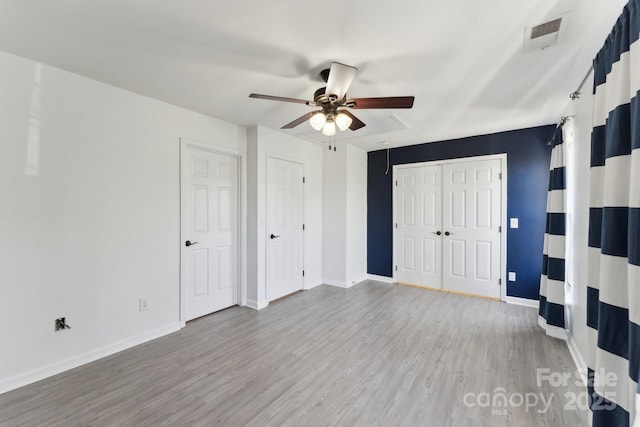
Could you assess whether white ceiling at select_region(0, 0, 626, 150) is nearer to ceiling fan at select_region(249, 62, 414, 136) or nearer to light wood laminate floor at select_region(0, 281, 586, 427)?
ceiling fan at select_region(249, 62, 414, 136)

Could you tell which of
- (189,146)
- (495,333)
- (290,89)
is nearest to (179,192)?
(189,146)

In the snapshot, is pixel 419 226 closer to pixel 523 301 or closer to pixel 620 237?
pixel 523 301

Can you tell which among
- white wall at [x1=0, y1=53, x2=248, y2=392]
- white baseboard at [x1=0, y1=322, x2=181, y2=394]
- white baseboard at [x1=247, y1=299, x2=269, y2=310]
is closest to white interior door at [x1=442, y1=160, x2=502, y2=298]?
white baseboard at [x1=247, y1=299, x2=269, y2=310]

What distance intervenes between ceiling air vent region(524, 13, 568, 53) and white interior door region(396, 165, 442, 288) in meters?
2.66

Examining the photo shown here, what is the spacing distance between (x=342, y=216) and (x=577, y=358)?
316 centimetres

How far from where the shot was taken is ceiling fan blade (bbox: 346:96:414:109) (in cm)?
201

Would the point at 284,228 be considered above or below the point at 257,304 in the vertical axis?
above

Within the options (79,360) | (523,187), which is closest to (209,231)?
(79,360)

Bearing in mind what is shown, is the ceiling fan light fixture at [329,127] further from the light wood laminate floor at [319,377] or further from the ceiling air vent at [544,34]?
the light wood laminate floor at [319,377]

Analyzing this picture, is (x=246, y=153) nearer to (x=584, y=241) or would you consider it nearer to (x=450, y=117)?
(x=450, y=117)

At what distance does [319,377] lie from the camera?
86.4 inches

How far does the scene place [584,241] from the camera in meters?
2.23

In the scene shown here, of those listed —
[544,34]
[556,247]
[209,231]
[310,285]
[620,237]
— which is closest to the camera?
[620,237]

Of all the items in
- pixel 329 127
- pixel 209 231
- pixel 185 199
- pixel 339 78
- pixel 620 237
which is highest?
pixel 339 78
